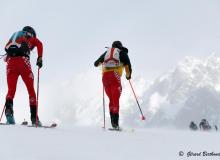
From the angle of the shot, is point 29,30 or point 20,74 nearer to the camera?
point 20,74

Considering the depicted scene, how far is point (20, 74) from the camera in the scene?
14.3 m

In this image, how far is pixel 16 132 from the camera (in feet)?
34.6

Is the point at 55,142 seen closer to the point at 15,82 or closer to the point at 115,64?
the point at 15,82

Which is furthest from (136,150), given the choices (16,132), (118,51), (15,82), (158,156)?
(118,51)

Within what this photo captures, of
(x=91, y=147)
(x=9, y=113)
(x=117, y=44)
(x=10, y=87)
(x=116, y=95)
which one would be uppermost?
(x=117, y=44)

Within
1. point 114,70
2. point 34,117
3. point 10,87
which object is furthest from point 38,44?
point 114,70

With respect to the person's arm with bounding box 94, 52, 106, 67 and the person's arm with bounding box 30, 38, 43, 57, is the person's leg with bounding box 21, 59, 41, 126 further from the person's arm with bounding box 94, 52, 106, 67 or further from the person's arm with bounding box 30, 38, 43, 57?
the person's arm with bounding box 94, 52, 106, 67

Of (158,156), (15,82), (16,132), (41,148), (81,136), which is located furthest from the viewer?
(15,82)

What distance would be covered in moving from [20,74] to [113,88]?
310cm

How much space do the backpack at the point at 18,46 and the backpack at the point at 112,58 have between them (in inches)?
112

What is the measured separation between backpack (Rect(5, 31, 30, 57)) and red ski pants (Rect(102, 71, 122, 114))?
116 inches

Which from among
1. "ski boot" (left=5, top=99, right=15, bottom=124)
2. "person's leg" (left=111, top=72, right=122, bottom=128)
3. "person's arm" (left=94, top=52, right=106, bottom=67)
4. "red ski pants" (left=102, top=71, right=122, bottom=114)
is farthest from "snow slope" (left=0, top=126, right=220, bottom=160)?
"person's arm" (left=94, top=52, right=106, bottom=67)

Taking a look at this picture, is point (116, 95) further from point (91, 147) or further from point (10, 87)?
point (91, 147)

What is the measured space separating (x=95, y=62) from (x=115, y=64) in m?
0.81
